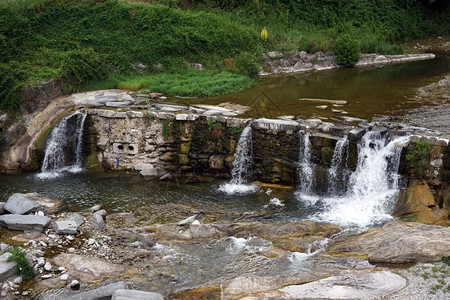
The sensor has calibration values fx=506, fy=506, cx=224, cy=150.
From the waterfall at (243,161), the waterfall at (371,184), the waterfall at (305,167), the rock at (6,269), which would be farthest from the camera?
the waterfall at (243,161)

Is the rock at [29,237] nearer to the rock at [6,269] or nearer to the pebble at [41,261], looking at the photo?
the pebble at [41,261]

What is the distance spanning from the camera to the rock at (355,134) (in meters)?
13.3

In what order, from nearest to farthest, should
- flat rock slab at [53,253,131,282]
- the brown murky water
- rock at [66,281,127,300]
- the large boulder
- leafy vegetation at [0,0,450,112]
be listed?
rock at [66,281,127,300]
flat rock slab at [53,253,131,282]
the large boulder
the brown murky water
leafy vegetation at [0,0,450,112]

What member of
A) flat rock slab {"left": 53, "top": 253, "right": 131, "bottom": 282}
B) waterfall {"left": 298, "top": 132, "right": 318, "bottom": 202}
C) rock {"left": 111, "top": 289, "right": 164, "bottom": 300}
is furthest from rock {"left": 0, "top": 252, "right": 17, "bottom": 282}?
waterfall {"left": 298, "top": 132, "right": 318, "bottom": 202}

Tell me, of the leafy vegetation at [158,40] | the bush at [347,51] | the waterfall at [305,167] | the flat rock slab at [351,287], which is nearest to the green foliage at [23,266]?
the flat rock slab at [351,287]

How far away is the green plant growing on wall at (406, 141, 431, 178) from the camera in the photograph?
1251 cm

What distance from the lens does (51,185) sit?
46.6 feet

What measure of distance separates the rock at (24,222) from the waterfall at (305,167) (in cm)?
662

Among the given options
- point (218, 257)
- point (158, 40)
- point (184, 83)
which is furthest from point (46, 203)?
point (158, 40)

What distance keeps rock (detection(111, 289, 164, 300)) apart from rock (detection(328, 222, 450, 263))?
153 inches

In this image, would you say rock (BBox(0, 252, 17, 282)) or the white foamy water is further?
the white foamy water

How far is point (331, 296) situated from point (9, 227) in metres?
7.25

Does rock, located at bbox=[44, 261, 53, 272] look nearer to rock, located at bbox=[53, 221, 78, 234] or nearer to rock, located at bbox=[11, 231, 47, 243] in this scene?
rock, located at bbox=[11, 231, 47, 243]

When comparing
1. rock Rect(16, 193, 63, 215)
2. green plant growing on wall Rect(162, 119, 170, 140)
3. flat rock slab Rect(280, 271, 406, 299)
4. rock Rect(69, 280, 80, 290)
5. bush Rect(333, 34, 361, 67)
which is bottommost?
rock Rect(69, 280, 80, 290)
